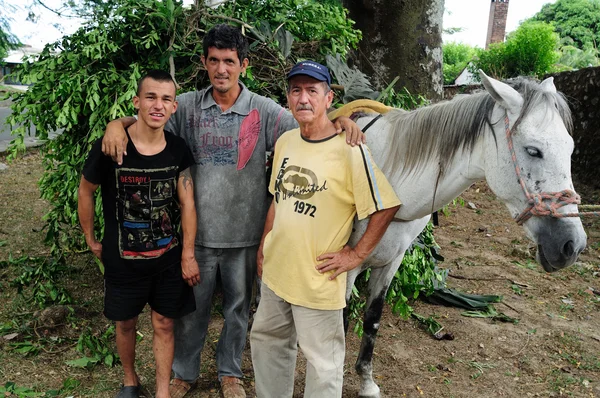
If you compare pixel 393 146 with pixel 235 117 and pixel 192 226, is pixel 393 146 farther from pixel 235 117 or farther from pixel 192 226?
pixel 192 226

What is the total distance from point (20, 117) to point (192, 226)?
1.66 meters

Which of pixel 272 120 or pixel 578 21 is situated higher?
pixel 578 21

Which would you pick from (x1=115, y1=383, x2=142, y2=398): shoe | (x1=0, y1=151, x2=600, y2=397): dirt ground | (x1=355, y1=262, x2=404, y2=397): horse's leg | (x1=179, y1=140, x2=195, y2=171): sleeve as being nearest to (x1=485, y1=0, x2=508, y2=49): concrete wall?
(x1=0, y1=151, x2=600, y2=397): dirt ground

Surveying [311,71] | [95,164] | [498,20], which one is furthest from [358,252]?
[498,20]

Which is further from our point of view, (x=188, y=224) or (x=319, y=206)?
(x=188, y=224)

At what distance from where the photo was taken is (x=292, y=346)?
2436 millimetres

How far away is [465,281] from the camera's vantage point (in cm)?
509

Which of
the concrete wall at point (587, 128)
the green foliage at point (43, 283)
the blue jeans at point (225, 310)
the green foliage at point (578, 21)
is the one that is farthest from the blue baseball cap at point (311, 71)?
the green foliage at point (578, 21)

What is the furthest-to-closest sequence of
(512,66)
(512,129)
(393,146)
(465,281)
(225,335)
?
1. (512,66)
2. (465,281)
3. (225,335)
4. (393,146)
5. (512,129)

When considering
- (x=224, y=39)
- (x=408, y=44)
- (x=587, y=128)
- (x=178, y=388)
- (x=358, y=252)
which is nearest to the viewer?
(x=358, y=252)

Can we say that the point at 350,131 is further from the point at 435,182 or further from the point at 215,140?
the point at 215,140

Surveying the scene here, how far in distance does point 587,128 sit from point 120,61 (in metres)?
7.25

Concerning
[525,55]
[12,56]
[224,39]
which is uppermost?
[525,55]

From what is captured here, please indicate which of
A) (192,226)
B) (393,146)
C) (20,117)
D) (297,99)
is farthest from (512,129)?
(20,117)
